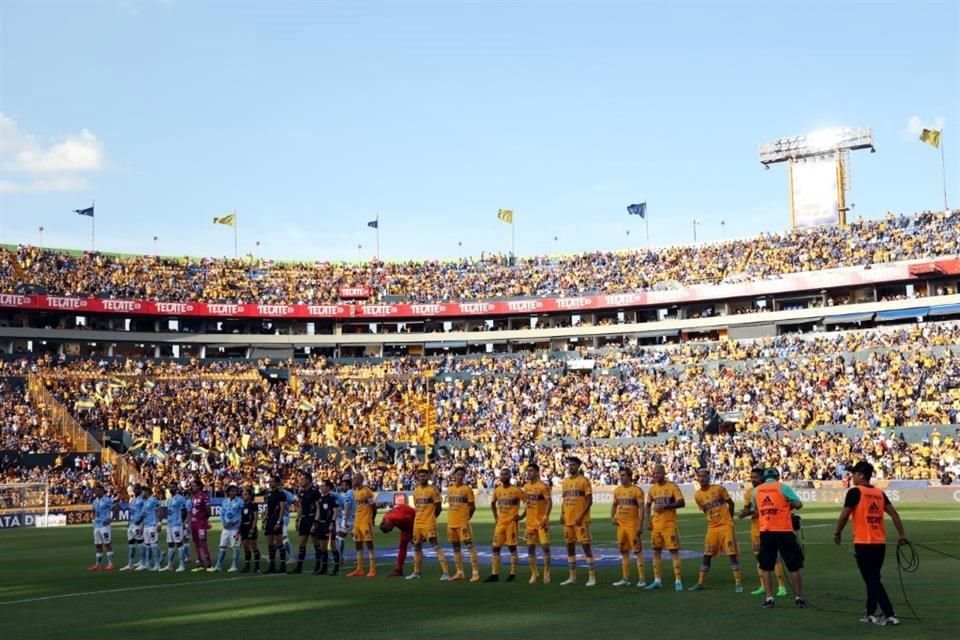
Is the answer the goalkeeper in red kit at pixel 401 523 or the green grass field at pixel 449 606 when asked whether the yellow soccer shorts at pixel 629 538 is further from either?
the goalkeeper in red kit at pixel 401 523

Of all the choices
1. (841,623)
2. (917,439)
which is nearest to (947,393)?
(917,439)

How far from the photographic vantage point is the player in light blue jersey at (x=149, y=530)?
96.7ft

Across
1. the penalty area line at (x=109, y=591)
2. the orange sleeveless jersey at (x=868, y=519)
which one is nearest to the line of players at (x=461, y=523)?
the penalty area line at (x=109, y=591)

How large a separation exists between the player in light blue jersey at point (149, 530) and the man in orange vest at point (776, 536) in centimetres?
1742

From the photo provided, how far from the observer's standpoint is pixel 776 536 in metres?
18.1

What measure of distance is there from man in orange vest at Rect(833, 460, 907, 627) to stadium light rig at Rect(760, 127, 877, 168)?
8376cm

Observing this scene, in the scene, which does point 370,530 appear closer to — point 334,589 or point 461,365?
point 334,589

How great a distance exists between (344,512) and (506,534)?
17.2 ft

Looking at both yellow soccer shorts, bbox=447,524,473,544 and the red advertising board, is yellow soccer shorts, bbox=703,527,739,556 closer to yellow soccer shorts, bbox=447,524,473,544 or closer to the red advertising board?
yellow soccer shorts, bbox=447,524,473,544

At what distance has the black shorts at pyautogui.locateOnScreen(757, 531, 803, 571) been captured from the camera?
17.8 meters

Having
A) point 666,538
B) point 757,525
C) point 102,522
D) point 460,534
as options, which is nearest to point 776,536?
point 757,525

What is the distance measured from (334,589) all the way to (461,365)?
64206 millimetres

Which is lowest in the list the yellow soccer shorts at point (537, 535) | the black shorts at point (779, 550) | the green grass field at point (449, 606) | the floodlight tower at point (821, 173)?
the green grass field at point (449, 606)

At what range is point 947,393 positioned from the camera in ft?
199
